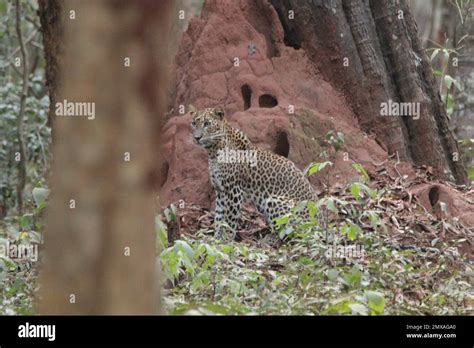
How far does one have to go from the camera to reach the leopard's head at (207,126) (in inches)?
470

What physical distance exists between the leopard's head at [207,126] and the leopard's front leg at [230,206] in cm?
61

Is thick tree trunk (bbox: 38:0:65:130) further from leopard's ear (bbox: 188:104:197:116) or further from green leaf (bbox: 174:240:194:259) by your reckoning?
leopard's ear (bbox: 188:104:197:116)

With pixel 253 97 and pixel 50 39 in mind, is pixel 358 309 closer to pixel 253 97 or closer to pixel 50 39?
pixel 50 39

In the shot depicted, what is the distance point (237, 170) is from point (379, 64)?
2.09 metres

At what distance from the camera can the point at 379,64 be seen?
12227 millimetres

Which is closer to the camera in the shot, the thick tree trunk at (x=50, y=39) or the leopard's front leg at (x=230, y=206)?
the thick tree trunk at (x=50, y=39)

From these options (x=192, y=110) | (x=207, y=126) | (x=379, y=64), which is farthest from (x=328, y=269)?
(x=379, y=64)

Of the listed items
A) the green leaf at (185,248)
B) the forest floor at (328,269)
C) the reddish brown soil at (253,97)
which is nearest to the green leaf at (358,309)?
the forest floor at (328,269)

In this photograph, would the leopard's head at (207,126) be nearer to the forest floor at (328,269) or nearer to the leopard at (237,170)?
the leopard at (237,170)

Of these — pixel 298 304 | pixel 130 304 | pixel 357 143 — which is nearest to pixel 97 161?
pixel 130 304

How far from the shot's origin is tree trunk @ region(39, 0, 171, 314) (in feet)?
13.1

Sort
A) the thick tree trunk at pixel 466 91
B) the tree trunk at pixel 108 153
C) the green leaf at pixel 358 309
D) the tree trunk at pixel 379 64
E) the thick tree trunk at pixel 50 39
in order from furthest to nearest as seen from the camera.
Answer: the thick tree trunk at pixel 466 91
the tree trunk at pixel 379 64
the thick tree trunk at pixel 50 39
the green leaf at pixel 358 309
the tree trunk at pixel 108 153
